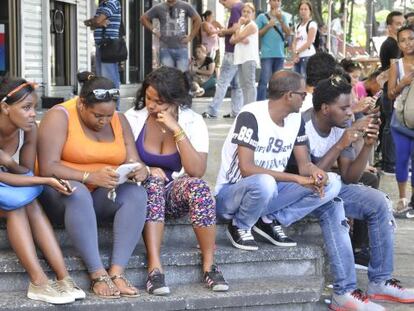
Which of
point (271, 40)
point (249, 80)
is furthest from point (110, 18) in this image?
point (271, 40)

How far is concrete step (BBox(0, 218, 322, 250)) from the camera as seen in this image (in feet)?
16.0

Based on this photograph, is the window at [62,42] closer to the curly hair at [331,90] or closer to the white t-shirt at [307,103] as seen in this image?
the white t-shirt at [307,103]

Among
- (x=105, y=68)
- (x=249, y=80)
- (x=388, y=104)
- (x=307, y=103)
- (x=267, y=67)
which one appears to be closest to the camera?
(x=307, y=103)

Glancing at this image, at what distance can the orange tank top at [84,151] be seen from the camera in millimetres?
4723

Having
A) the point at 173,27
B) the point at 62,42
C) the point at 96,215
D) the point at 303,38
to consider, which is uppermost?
the point at 173,27

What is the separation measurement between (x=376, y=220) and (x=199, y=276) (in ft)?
3.79

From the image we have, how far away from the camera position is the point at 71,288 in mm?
4352

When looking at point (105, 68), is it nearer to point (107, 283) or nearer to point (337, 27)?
point (107, 283)

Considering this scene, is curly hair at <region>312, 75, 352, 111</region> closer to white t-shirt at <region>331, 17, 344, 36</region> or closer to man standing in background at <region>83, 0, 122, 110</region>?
man standing in background at <region>83, 0, 122, 110</region>

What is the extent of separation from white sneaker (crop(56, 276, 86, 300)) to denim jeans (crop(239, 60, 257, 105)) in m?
6.82

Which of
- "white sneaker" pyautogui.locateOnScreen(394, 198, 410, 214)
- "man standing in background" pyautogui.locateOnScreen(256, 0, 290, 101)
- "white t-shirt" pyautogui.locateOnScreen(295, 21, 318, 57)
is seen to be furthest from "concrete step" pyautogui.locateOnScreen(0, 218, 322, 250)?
"white t-shirt" pyautogui.locateOnScreen(295, 21, 318, 57)

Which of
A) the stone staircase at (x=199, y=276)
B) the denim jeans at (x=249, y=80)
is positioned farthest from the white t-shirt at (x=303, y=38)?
the stone staircase at (x=199, y=276)

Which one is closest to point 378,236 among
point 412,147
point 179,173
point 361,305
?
point 361,305

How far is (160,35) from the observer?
10.4 meters
